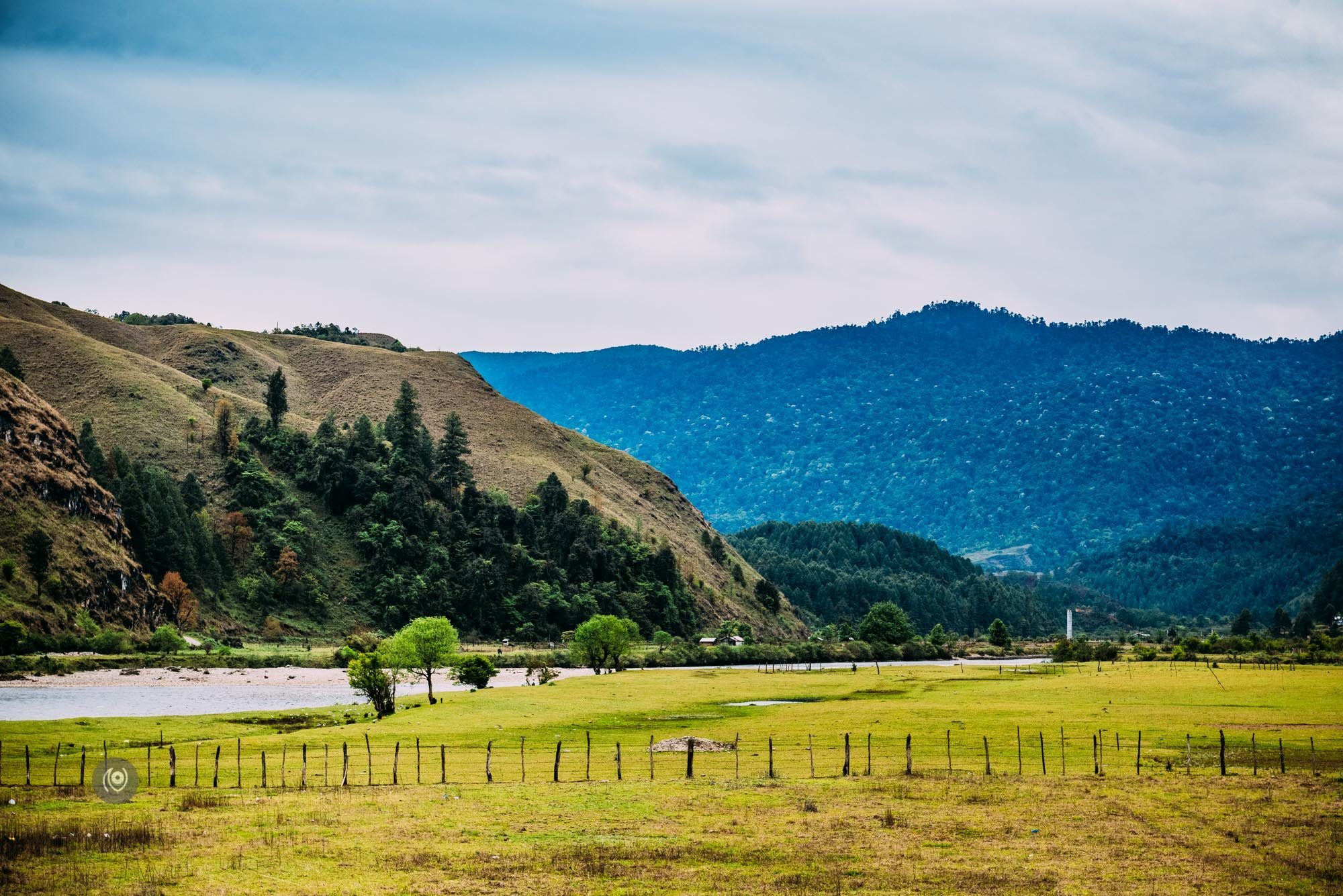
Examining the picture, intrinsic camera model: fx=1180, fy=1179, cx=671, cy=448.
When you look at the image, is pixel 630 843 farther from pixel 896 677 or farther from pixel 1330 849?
pixel 896 677

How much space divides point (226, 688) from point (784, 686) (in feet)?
204

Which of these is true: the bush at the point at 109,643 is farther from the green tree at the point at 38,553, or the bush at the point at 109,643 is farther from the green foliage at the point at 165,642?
the green tree at the point at 38,553

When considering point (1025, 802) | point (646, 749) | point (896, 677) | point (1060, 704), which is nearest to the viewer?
point (1025, 802)

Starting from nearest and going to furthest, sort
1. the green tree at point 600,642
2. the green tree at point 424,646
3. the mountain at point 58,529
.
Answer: the green tree at point 424,646 → the mountain at point 58,529 → the green tree at point 600,642

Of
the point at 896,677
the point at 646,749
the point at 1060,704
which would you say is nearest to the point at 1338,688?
the point at 1060,704

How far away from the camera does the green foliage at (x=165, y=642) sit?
520 ft

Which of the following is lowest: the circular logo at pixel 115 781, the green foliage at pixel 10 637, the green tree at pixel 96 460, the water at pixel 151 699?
the water at pixel 151 699

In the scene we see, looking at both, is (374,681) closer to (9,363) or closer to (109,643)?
(109,643)

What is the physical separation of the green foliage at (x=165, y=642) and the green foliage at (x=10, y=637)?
22292 mm

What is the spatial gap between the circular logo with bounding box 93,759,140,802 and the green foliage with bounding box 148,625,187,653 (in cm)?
10567

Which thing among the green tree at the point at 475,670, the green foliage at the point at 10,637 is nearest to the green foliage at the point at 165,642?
the green foliage at the point at 10,637

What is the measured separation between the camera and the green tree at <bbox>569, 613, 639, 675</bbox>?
523 ft

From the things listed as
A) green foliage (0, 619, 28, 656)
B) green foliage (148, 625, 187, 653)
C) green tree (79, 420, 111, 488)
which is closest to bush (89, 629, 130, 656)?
green foliage (148, 625, 187, 653)

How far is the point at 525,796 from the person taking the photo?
52219 mm
